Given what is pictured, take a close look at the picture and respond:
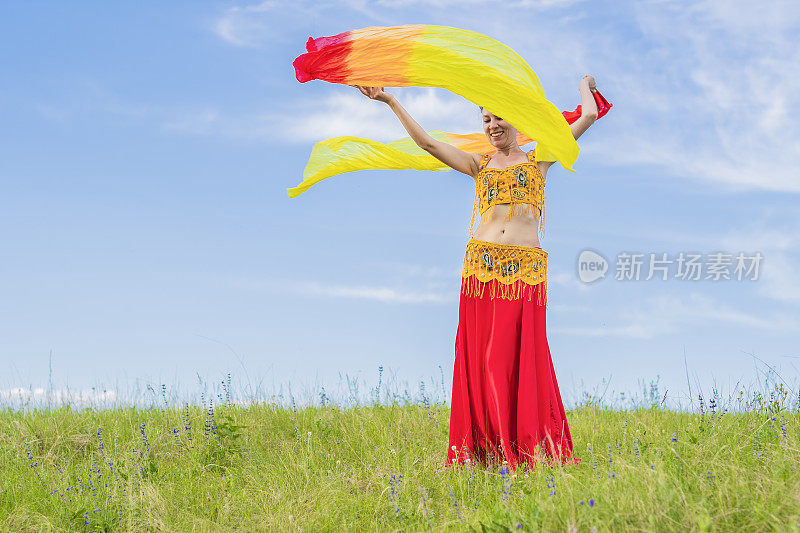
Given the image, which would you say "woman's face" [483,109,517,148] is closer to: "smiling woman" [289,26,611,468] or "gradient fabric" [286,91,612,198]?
"smiling woman" [289,26,611,468]

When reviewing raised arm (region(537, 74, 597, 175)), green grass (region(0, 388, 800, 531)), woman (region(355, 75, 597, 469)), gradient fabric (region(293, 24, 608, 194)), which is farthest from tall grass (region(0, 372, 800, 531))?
gradient fabric (region(293, 24, 608, 194))

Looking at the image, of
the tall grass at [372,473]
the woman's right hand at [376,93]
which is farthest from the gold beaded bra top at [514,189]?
the tall grass at [372,473]

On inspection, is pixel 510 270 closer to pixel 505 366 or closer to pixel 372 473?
pixel 505 366

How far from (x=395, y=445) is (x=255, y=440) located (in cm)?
144

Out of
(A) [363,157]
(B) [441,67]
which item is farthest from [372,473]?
(B) [441,67]

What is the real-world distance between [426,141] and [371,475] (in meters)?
2.70

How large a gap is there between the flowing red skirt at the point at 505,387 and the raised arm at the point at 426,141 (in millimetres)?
1043

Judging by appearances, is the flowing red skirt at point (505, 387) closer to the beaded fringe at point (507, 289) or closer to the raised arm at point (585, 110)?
the beaded fringe at point (507, 289)

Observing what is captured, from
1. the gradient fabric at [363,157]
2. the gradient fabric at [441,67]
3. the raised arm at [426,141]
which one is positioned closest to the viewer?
the gradient fabric at [441,67]

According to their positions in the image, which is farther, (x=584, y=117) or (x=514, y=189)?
(x=584, y=117)

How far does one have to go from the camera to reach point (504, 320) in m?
5.35

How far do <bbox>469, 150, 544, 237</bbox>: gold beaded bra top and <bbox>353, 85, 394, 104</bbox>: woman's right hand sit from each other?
967 millimetres

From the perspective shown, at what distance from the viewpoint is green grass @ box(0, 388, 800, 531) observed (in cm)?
348

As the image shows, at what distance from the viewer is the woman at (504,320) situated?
211 inches
